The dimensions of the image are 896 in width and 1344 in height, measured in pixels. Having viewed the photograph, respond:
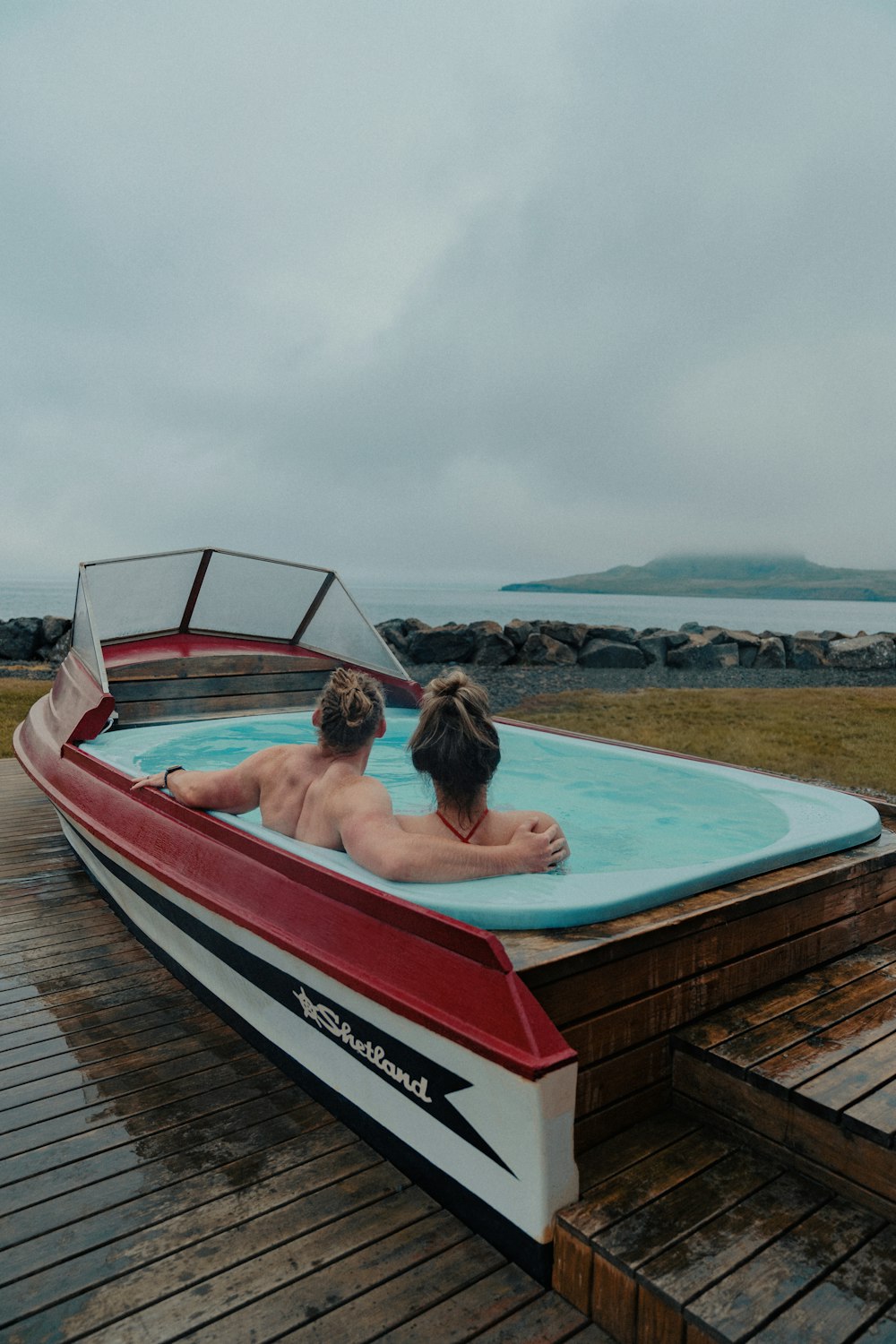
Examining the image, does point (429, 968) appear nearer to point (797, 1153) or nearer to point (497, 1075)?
point (497, 1075)

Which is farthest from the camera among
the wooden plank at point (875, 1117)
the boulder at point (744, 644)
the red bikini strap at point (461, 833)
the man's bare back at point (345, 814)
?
the boulder at point (744, 644)

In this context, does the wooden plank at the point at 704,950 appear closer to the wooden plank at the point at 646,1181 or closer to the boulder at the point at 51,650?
the wooden plank at the point at 646,1181

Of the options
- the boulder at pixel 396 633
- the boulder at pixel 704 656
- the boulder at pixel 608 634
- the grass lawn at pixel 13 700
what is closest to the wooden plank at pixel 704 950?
the grass lawn at pixel 13 700

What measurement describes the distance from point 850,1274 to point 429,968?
84 cm

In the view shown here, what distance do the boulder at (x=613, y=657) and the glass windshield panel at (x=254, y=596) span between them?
7.34 m

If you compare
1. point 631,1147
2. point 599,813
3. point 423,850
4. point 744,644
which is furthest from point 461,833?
point 744,644

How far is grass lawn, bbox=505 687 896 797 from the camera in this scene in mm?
6586

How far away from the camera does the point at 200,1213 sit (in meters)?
1.70

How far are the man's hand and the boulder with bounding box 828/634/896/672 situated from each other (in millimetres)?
11466

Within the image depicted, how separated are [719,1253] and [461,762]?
108 centimetres

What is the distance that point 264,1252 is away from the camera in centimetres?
158

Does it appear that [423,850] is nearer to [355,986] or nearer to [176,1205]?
[355,986]

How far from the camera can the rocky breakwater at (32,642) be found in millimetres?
13844

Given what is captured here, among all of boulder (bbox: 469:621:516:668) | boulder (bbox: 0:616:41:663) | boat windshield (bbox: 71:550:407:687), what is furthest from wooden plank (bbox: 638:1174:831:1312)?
boulder (bbox: 0:616:41:663)
